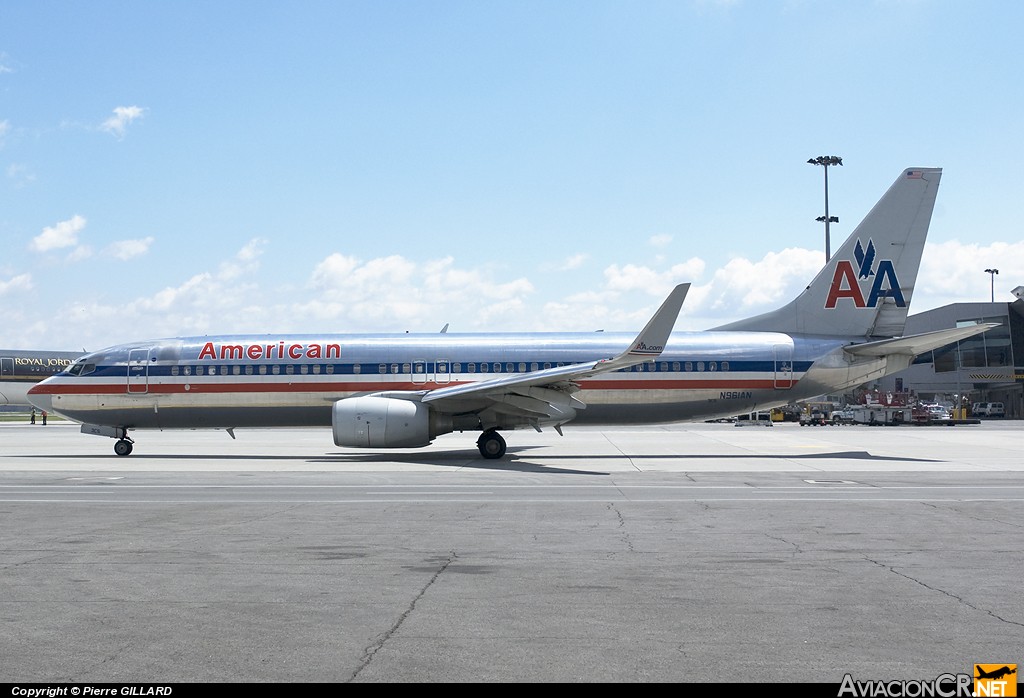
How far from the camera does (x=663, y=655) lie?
6.21 metres

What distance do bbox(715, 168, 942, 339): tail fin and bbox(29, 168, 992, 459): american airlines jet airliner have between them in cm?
3

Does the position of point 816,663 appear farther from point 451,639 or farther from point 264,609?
point 264,609

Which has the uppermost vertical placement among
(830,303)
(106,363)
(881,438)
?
(830,303)

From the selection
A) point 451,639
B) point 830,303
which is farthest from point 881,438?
point 451,639

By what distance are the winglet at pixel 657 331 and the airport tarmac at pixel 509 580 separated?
4683mm

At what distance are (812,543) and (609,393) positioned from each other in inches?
682

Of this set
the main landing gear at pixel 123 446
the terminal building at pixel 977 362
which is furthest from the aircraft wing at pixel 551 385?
the terminal building at pixel 977 362

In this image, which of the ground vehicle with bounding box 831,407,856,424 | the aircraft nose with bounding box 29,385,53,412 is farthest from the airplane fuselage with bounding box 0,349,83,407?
the ground vehicle with bounding box 831,407,856,424

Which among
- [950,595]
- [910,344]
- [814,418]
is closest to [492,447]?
[910,344]

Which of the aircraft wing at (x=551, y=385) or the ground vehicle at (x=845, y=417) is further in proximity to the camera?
the ground vehicle at (x=845, y=417)

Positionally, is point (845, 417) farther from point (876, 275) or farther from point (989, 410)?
point (876, 275)

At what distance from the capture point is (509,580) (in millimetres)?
8969

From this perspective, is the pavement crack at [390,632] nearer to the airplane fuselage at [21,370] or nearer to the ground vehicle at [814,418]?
the ground vehicle at [814,418]

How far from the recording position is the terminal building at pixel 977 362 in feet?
277
